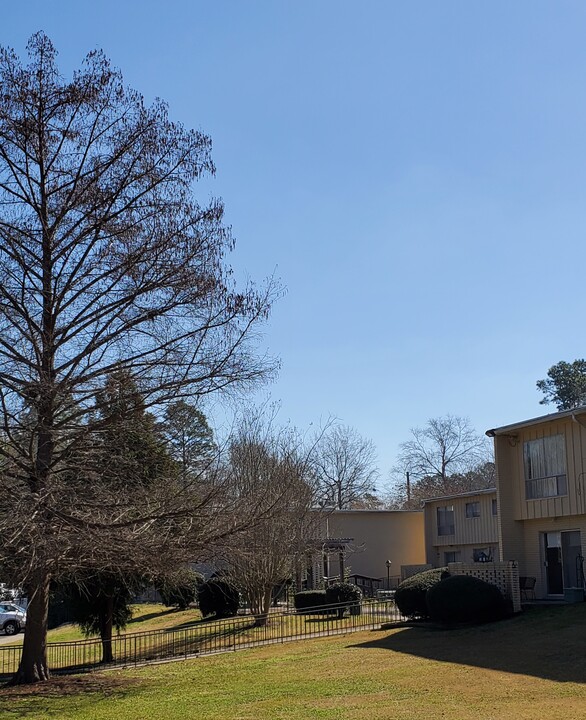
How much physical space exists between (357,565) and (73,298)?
32.0 metres

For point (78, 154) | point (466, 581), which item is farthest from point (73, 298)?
point (466, 581)

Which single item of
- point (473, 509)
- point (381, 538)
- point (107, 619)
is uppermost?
point (473, 509)

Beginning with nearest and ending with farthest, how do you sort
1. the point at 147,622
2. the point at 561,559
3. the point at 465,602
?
1. the point at 465,602
2. the point at 561,559
3. the point at 147,622

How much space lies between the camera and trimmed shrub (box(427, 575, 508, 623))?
24188 mm

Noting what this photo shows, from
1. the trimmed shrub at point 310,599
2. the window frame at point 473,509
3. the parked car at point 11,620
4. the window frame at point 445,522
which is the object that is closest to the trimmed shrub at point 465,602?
the trimmed shrub at point 310,599

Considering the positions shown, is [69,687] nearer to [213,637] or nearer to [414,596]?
[213,637]

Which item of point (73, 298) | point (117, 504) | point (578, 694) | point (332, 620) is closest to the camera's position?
point (578, 694)

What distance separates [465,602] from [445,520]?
17.7 meters

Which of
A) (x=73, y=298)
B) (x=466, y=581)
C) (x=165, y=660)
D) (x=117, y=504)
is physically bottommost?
(x=165, y=660)

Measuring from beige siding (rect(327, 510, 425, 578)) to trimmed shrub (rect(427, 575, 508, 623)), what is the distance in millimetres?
20392

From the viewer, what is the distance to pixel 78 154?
18031 mm

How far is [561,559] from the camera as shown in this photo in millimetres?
27812

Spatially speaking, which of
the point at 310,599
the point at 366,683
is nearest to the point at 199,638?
the point at 310,599

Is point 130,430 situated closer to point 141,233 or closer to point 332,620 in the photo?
point 141,233
